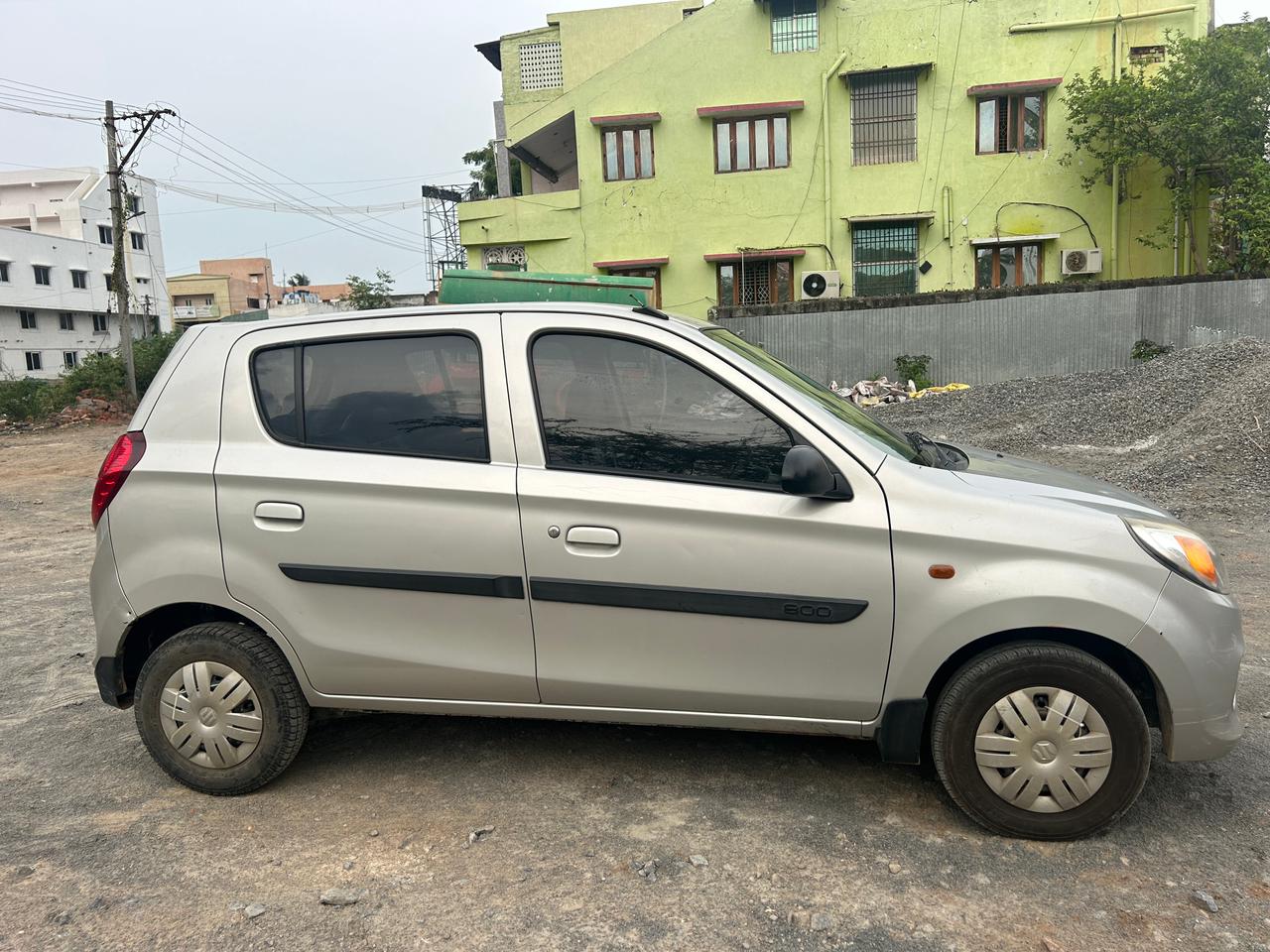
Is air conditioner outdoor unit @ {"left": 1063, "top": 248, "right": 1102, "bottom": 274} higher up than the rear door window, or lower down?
higher up

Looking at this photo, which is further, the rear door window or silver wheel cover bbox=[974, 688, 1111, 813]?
the rear door window

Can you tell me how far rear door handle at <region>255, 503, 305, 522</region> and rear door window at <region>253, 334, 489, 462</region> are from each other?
243 millimetres

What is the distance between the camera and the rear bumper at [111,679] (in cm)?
357

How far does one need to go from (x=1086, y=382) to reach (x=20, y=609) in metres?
15.2

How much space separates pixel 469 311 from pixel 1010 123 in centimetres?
2502

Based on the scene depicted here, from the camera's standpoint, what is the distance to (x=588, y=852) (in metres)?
3.05

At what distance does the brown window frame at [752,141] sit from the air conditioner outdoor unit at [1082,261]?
7614mm

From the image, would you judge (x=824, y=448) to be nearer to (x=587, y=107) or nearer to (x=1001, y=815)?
(x=1001, y=815)

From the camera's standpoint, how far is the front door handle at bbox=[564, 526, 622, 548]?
3.13 metres

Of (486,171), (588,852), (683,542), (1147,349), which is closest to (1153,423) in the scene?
(1147,349)

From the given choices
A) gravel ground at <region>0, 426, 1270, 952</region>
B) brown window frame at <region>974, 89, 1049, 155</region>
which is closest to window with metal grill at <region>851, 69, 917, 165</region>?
brown window frame at <region>974, 89, 1049, 155</region>

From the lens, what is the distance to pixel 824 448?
3102 millimetres

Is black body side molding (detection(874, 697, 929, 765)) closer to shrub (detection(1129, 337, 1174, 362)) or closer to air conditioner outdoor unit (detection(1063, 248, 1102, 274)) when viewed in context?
shrub (detection(1129, 337, 1174, 362))

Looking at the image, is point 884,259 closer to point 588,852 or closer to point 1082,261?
point 1082,261
